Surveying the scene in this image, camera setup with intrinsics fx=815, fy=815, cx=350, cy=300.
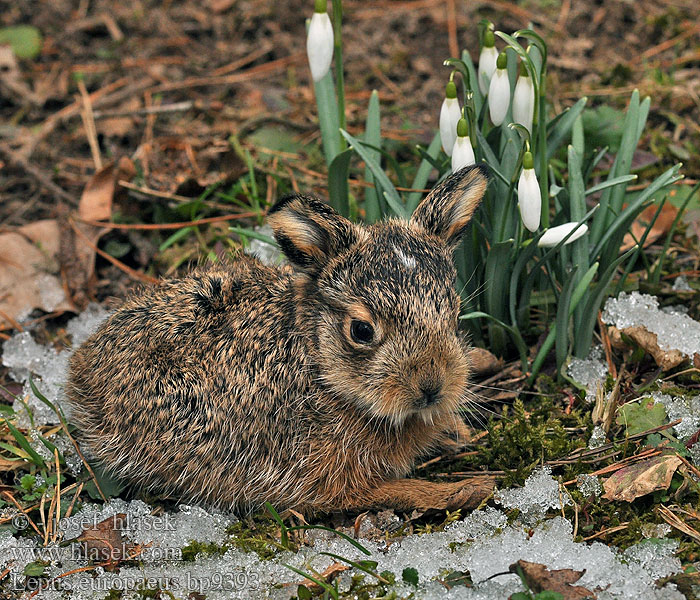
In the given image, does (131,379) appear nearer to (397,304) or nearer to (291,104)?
(397,304)

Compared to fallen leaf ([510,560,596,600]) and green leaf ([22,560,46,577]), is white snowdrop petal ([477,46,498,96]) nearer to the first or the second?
fallen leaf ([510,560,596,600])

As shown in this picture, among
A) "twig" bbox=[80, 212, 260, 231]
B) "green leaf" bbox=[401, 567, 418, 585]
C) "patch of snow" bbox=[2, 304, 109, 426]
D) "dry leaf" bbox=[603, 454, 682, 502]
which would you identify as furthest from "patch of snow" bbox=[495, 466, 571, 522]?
"twig" bbox=[80, 212, 260, 231]

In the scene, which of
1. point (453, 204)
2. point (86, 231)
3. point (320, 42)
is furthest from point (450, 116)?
point (86, 231)

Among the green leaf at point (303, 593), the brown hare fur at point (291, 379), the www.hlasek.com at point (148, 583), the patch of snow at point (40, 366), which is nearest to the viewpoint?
the green leaf at point (303, 593)

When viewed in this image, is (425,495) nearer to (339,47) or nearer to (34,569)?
(34,569)

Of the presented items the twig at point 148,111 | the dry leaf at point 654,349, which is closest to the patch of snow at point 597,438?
the dry leaf at point 654,349

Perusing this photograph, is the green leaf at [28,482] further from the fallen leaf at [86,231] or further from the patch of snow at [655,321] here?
the patch of snow at [655,321]

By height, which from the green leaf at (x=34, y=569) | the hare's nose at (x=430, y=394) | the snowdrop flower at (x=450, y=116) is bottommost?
the green leaf at (x=34, y=569)
